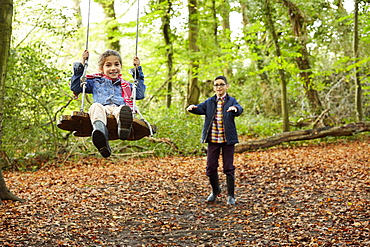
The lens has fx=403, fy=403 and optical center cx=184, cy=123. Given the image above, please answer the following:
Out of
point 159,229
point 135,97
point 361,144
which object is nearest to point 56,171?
point 159,229

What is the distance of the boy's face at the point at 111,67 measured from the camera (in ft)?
16.0

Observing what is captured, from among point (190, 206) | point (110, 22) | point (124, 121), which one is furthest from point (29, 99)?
point (124, 121)

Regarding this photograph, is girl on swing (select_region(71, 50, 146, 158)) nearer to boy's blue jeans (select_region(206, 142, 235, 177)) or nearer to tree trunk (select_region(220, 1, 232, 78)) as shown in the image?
boy's blue jeans (select_region(206, 142, 235, 177))

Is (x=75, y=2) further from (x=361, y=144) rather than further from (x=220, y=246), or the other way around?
Answer: (x=220, y=246)

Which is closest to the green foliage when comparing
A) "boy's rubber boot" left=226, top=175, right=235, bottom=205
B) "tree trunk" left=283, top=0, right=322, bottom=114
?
"boy's rubber boot" left=226, top=175, right=235, bottom=205

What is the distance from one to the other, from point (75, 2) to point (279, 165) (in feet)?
40.1

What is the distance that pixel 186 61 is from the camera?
14875 millimetres

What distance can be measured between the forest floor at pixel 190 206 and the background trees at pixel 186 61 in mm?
1522

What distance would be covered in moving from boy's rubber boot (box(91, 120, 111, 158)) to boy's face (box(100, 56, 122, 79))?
2.60ft

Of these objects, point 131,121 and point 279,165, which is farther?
point 279,165

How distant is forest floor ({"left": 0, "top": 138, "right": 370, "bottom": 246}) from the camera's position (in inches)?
194

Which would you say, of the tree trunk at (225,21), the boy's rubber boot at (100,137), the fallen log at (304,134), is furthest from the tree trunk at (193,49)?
the boy's rubber boot at (100,137)

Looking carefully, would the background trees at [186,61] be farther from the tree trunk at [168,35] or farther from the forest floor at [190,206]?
the forest floor at [190,206]

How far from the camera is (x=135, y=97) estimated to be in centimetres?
484
